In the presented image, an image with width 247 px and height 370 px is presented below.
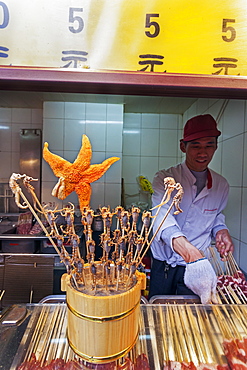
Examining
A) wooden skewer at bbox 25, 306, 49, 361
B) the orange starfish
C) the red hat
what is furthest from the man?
wooden skewer at bbox 25, 306, 49, 361

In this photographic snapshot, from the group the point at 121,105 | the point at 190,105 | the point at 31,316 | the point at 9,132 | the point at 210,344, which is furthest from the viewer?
the point at 9,132

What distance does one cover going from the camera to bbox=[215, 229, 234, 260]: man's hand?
133 centimetres

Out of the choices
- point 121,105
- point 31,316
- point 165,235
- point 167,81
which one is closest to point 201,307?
point 165,235

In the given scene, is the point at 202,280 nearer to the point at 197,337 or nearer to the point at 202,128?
the point at 197,337

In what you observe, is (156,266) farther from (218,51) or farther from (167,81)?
(218,51)

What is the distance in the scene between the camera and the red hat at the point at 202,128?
4.28 feet

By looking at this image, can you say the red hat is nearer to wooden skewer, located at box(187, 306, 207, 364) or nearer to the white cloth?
the white cloth

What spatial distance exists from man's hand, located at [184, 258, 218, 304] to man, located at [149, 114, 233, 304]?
0.09m

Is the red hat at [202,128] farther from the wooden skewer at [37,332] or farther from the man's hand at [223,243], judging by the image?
the wooden skewer at [37,332]


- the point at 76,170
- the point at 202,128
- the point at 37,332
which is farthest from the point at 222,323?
the point at 202,128

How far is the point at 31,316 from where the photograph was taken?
33.4 inches

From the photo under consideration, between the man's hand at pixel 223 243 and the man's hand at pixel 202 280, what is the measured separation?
0.85 feet

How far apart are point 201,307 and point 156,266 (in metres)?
0.51

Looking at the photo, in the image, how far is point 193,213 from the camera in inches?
51.8
